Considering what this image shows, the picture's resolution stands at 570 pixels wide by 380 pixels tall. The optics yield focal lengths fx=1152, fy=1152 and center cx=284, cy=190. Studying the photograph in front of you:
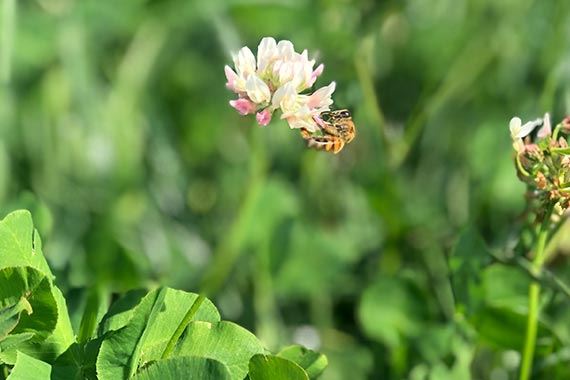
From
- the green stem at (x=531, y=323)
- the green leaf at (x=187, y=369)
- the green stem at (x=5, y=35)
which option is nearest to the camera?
the green leaf at (x=187, y=369)

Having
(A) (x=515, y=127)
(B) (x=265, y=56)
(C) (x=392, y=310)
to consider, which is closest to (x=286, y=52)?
(B) (x=265, y=56)

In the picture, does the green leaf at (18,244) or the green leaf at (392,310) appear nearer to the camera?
the green leaf at (18,244)

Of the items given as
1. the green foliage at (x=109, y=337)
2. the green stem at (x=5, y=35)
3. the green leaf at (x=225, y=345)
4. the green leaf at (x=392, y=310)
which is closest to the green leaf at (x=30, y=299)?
the green foliage at (x=109, y=337)

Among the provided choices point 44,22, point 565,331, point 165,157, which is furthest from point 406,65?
point 565,331

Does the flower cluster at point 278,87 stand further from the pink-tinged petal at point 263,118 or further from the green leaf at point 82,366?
the green leaf at point 82,366

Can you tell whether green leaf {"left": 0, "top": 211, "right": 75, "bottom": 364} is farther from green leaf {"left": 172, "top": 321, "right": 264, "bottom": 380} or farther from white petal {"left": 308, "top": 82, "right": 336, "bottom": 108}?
white petal {"left": 308, "top": 82, "right": 336, "bottom": 108}

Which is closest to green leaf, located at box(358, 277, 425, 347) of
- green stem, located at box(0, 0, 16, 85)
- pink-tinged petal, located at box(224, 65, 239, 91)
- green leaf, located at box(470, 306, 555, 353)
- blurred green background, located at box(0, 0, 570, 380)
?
blurred green background, located at box(0, 0, 570, 380)

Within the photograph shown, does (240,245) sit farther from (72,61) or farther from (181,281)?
(72,61)
